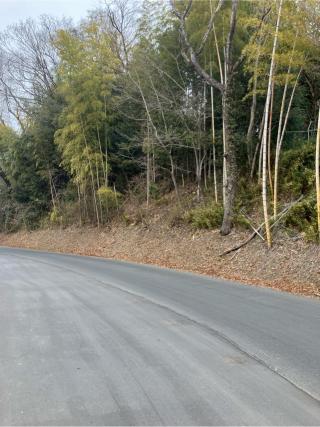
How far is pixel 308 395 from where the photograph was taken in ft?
10.9

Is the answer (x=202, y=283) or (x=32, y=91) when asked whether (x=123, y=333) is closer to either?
(x=202, y=283)

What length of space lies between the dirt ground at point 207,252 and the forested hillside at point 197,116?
0.47 meters

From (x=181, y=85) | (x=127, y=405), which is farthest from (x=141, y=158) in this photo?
(x=127, y=405)

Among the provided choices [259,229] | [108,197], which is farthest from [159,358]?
[108,197]

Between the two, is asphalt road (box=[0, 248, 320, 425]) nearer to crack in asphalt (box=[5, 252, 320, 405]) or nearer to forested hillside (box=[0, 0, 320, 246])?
crack in asphalt (box=[5, 252, 320, 405])

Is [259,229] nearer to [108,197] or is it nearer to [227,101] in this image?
[227,101]

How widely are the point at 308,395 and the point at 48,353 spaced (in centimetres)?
246

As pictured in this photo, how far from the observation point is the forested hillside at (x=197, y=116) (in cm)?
1154

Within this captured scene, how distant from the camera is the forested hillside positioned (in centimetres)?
1154

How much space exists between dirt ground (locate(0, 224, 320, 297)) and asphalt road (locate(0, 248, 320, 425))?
1.71 metres

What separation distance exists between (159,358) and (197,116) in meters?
12.7

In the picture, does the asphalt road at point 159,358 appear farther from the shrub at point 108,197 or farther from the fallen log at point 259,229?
the shrub at point 108,197

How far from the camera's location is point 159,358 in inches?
166

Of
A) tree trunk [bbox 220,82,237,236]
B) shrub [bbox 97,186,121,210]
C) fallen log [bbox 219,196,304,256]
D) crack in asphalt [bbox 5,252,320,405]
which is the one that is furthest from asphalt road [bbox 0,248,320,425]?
shrub [bbox 97,186,121,210]
